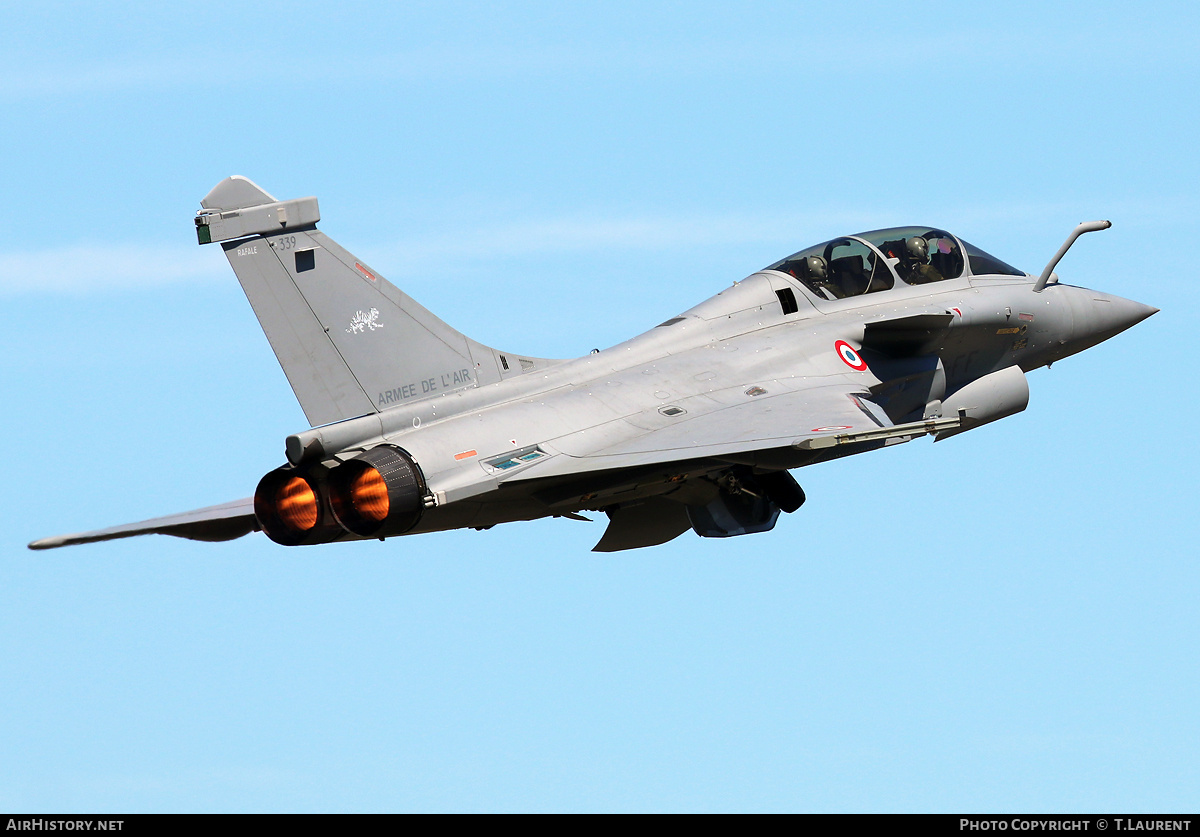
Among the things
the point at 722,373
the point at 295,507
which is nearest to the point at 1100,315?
the point at 722,373

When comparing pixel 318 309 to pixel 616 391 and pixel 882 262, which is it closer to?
pixel 616 391

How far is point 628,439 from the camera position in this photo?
1842 centimetres

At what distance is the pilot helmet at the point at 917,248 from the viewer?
2235 cm

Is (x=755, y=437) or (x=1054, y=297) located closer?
(x=755, y=437)

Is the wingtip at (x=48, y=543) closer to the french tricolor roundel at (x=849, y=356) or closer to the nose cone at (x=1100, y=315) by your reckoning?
the french tricolor roundel at (x=849, y=356)

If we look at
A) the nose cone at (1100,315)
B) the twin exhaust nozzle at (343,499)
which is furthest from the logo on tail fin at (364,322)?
the nose cone at (1100,315)

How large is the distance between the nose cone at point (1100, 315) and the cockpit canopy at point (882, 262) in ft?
3.40

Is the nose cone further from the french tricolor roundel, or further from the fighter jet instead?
the french tricolor roundel

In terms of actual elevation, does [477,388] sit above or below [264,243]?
below

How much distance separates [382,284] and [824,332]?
5.51 meters

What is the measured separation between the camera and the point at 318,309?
1773cm
